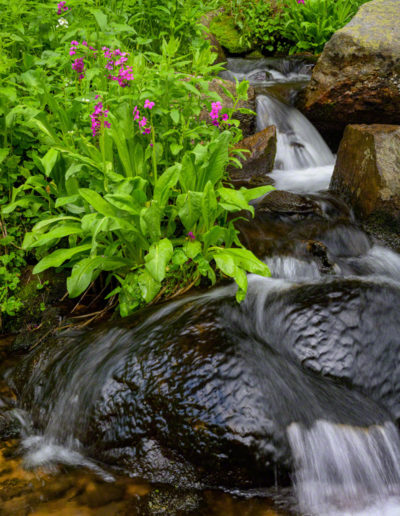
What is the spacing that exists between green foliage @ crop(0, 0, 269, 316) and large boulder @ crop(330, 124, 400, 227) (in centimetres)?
164

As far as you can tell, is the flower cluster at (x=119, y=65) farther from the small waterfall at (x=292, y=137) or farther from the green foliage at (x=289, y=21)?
the green foliage at (x=289, y=21)

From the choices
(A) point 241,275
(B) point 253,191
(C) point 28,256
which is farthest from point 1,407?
(B) point 253,191

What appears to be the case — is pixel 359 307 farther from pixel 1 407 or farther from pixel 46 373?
pixel 1 407

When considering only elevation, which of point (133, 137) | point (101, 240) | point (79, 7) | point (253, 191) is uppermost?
point (79, 7)

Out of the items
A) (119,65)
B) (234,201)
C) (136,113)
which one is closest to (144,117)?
(136,113)

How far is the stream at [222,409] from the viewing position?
209 centimetres

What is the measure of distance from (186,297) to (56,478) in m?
1.31

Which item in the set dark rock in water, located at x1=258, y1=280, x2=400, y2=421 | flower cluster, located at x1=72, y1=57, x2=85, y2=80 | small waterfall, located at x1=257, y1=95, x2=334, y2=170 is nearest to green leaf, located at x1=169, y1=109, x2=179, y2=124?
flower cluster, located at x1=72, y1=57, x2=85, y2=80

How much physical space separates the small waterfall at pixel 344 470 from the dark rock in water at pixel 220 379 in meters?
0.07

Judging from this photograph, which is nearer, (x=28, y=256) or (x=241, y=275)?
(x=241, y=275)

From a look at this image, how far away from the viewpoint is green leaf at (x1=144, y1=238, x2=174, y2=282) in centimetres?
266

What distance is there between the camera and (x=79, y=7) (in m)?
3.66

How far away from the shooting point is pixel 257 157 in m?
5.45

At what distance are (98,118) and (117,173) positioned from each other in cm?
38
